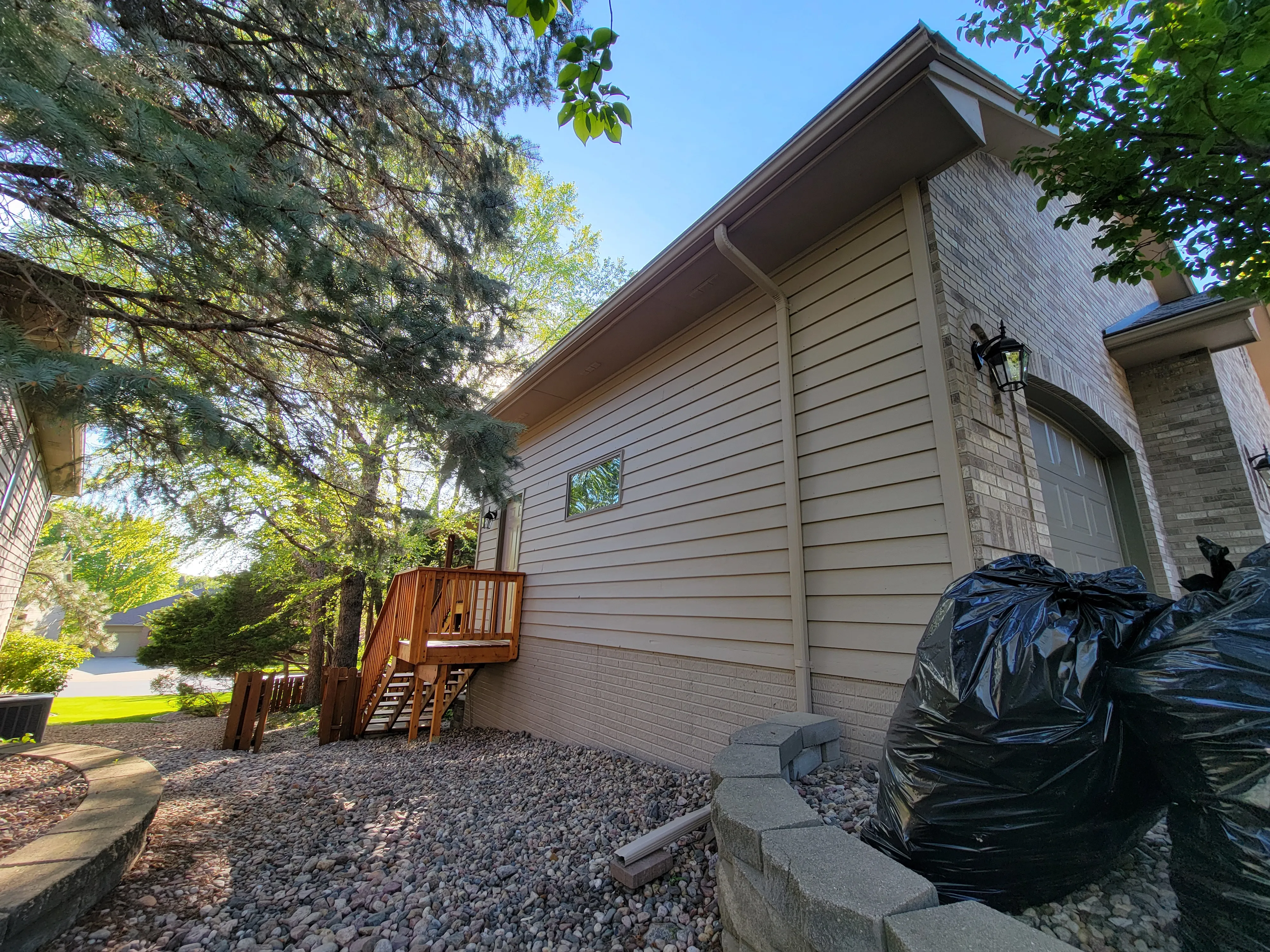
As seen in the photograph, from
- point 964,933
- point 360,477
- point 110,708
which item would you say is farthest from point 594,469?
point 110,708

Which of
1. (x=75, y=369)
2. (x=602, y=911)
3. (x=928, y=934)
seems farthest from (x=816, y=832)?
(x=75, y=369)

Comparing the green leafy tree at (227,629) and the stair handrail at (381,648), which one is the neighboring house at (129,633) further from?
the stair handrail at (381,648)

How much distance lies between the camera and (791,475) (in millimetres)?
3557

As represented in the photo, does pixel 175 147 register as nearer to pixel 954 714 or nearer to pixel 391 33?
pixel 391 33

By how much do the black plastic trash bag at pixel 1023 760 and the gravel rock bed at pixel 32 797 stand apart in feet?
11.8

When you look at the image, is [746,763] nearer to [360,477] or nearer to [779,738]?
[779,738]

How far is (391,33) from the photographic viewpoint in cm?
363

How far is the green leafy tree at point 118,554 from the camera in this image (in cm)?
721

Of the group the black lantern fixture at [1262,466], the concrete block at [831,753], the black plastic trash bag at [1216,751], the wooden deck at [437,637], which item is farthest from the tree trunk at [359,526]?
the black lantern fixture at [1262,466]

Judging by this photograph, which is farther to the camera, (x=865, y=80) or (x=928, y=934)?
(x=865, y=80)

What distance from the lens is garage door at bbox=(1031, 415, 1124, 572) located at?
385cm

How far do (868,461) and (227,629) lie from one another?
14926 millimetres

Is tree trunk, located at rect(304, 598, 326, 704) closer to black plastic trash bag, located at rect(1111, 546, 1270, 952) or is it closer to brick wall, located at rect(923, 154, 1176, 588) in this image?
brick wall, located at rect(923, 154, 1176, 588)

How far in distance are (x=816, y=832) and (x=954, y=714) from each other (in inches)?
20.2
